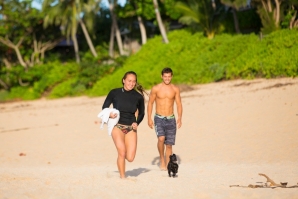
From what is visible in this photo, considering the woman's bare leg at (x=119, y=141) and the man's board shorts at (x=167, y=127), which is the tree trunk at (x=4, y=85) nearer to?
the man's board shorts at (x=167, y=127)

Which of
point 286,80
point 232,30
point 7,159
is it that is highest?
point 232,30

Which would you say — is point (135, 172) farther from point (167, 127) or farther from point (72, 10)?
point (72, 10)

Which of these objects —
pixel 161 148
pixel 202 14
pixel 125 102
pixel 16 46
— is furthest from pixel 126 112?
pixel 16 46

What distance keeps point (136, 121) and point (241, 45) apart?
1537cm

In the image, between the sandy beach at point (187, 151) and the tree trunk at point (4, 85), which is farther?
the tree trunk at point (4, 85)

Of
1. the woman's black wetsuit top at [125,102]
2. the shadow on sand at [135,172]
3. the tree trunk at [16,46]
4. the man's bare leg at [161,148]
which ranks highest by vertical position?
the tree trunk at [16,46]

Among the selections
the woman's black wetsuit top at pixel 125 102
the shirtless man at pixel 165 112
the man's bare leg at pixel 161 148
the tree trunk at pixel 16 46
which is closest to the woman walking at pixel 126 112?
the woman's black wetsuit top at pixel 125 102

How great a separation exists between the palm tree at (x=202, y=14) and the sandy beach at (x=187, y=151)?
6.89 meters

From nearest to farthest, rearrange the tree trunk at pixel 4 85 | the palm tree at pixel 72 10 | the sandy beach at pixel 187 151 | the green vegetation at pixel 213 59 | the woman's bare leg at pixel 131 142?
1. the sandy beach at pixel 187 151
2. the woman's bare leg at pixel 131 142
3. the green vegetation at pixel 213 59
4. the palm tree at pixel 72 10
5. the tree trunk at pixel 4 85

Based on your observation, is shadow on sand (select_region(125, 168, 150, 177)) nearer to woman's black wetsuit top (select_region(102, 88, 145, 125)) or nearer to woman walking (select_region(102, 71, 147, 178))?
woman walking (select_region(102, 71, 147, 178))

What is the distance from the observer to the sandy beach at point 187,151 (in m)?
6.67

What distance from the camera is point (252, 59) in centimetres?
1961

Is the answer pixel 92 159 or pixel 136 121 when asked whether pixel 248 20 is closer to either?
pixel 92 159

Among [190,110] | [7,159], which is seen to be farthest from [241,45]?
[7,159]
